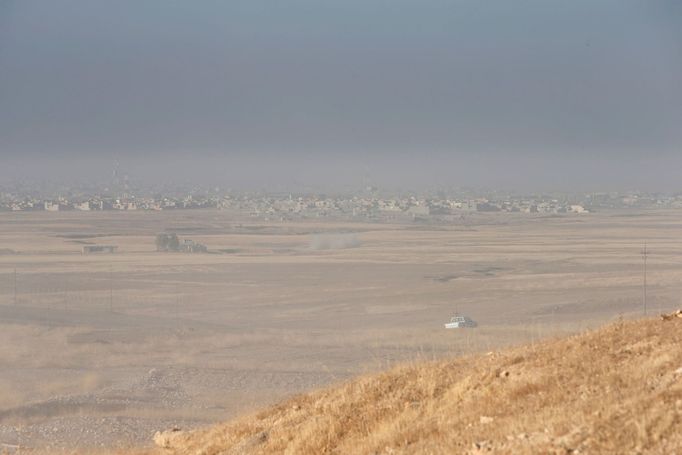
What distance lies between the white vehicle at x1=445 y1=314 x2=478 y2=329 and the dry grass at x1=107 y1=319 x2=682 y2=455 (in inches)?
839

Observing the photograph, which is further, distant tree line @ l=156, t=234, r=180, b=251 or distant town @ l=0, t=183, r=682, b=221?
distant town @ l=0, t=183, r=682, b=221

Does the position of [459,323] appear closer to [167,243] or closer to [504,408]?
[504,408]

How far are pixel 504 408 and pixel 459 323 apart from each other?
80.4ft

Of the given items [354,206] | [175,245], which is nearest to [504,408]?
[175,245]

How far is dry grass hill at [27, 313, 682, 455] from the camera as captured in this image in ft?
19.6

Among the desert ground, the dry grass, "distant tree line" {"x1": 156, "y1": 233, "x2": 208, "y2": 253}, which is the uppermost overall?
the dry grass

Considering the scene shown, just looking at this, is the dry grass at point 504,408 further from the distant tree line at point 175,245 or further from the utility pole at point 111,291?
the distant tree line at point 175,245

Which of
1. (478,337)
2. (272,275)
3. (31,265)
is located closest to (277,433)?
(478,337)

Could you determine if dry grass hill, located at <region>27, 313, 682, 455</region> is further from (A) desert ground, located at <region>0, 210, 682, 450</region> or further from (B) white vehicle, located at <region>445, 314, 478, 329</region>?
(B) white vehicle, located at <region>445, 314, 478, 329</region>

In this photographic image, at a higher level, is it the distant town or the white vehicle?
the distant town

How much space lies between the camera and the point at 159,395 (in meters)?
22.6

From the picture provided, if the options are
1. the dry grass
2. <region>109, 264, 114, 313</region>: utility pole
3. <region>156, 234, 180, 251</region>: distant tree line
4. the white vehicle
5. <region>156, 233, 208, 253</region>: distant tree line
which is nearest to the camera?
the dry grass

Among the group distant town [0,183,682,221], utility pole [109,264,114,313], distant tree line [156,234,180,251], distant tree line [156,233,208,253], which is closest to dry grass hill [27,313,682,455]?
utility pole [109,264,114,313]

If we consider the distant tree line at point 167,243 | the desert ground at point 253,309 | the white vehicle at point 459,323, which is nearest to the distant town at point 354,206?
the desert ground at point 253,309
